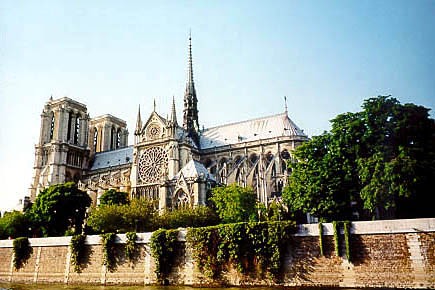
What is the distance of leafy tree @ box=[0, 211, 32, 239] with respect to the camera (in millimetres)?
43047

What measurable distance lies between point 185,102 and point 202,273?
149 feet

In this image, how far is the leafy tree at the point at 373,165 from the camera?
25016mm

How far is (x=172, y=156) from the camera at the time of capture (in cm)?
5469

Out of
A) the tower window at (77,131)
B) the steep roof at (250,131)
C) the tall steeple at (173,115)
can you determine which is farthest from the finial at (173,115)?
the tower window at (77,131)

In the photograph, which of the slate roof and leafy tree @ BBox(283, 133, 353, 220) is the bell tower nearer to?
the slate roof

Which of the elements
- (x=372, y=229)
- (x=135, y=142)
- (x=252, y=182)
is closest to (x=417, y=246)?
(x=372, y=229)

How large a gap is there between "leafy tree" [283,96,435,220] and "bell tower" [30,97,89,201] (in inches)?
1953

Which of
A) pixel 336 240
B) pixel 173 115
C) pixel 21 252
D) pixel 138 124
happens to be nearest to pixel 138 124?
pixel 138 124

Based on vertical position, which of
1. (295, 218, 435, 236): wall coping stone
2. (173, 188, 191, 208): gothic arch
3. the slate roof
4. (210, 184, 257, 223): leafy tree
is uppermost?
the slate roof

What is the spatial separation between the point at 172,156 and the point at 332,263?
113 feet

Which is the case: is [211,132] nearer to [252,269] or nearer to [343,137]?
[343,137]

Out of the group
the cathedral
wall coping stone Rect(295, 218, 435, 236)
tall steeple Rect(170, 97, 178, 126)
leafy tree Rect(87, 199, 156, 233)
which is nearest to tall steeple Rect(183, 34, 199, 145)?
the cathedral

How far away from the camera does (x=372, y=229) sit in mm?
22703

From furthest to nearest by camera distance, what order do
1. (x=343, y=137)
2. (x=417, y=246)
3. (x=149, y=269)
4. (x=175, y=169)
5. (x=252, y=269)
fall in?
(x=175, y=169), (x=343, y=137), (x=149, y=269), (x=252, y=269), (x=417, y=246)
